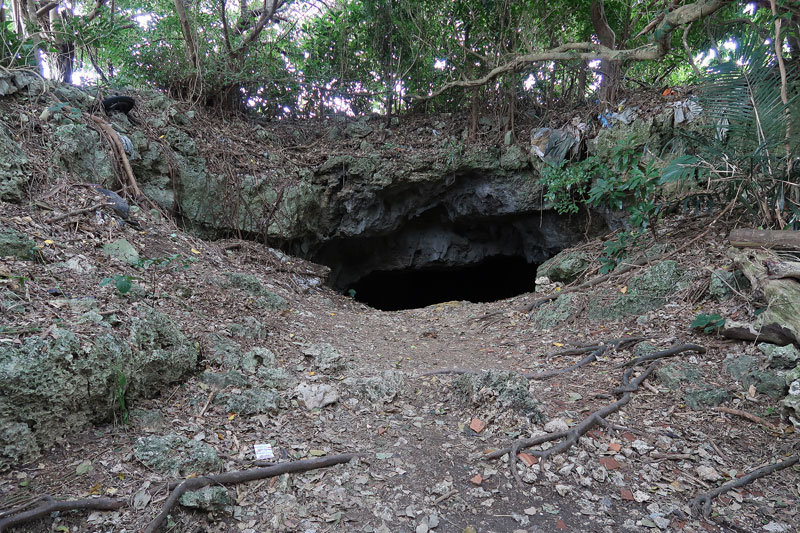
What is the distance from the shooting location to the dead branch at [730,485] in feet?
6.64

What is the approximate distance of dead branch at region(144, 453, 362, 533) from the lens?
1.85 m

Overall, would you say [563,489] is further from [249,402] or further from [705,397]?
[249,402]

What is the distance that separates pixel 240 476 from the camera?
7.08 feet

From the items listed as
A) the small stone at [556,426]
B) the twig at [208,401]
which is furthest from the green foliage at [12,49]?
the small stone at [556,426]

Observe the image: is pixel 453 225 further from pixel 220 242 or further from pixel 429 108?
pixel 220 242

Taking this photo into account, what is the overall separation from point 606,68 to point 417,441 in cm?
658

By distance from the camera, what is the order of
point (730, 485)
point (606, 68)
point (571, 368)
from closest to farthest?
point (730, 485)
point (571, 368)
point (606, 68)

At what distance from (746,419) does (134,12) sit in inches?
437

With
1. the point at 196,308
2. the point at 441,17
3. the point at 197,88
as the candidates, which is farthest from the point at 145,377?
the point at 441,17

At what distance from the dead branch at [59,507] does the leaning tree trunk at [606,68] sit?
7330mm

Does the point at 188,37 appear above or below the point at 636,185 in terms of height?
above

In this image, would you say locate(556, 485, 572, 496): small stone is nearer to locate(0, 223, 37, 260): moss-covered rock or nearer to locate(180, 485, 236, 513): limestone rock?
locate(180, 485, 236, 513): limestone rock

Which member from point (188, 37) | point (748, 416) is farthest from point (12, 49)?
point (748, 416)

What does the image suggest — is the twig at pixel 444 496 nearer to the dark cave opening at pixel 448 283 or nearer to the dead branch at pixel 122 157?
the dead branch at pixel 122 157
